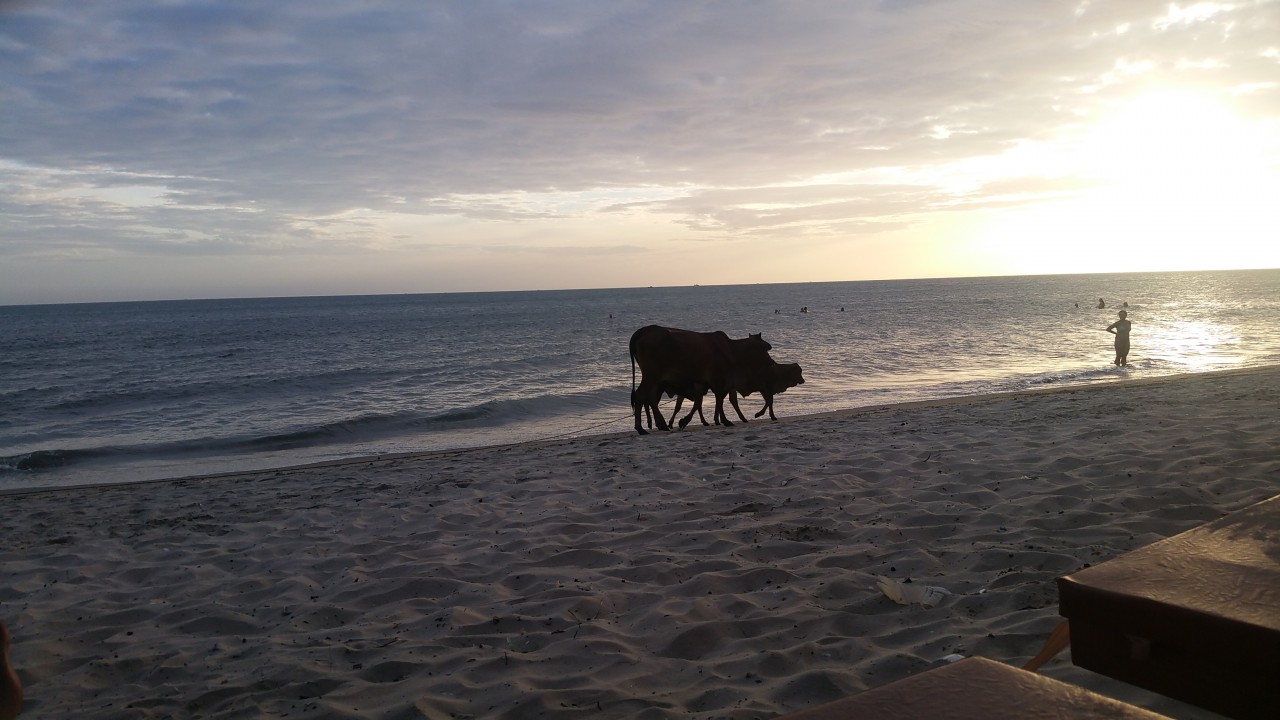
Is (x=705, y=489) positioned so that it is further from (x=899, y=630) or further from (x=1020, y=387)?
(x=1020, y=387)

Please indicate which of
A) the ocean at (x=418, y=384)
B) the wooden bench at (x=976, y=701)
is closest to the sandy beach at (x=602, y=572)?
the wooden bench at (x=976, y=701)

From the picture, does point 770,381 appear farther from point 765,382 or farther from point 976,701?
point 976,701

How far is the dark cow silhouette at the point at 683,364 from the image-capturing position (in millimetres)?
12906

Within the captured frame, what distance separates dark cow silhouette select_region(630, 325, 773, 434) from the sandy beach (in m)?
3.48

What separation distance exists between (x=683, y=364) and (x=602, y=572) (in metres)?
7.92

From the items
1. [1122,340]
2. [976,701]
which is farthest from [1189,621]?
[1122,340]

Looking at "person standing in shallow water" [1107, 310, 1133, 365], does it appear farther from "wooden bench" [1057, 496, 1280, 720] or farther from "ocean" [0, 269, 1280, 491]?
"wooden bench" [1057, 496, 1280, 720]

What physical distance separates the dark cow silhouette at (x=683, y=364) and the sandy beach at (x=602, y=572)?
3478mm

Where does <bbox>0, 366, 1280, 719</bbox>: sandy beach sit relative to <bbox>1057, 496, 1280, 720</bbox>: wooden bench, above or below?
below

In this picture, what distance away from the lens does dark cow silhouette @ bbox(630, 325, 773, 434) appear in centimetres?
1291

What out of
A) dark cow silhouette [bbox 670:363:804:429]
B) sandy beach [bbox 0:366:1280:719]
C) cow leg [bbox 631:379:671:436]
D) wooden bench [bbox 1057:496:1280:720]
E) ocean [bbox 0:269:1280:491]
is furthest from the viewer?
ocean [bbox 0:269:1280:491]

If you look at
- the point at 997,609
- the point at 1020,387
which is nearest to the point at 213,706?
the point at 997,609

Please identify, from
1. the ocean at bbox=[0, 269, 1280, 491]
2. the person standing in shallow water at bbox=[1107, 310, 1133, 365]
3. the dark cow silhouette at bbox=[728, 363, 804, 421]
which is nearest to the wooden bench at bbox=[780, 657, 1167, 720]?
the ocean at bbox=[0, 269, 1280, 491]

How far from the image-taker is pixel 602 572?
5.31 metres
